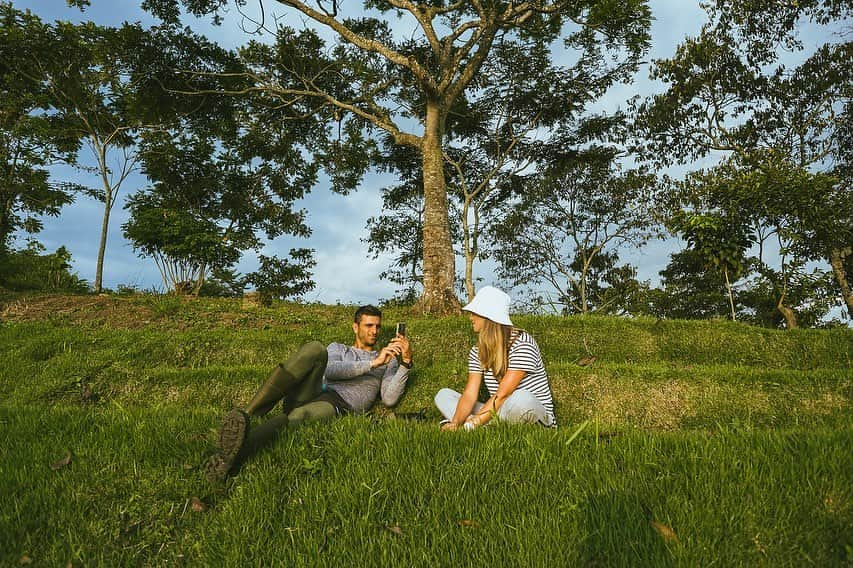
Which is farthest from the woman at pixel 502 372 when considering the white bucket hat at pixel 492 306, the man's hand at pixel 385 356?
the man's hand at pixel 385 356

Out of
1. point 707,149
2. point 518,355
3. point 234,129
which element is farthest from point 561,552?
point 707,149

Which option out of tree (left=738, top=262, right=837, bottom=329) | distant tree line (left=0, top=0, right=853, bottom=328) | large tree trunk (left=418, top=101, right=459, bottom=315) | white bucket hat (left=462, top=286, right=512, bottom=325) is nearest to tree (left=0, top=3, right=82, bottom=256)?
distant tree line (left=0, top=0, right=853, bottom=328)

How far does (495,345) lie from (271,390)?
221cm

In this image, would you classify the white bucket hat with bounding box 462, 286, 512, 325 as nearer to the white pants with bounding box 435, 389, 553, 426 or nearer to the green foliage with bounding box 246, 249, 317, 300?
the white pants with bounding box 435, 389, 553, 426

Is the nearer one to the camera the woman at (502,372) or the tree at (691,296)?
the woman at (502,372)

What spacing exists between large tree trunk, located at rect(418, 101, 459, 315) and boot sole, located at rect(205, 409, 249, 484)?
30.4 ft

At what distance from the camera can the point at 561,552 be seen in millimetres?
2883

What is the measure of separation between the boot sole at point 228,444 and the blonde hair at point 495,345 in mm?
2443

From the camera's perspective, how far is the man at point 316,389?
3.60 m

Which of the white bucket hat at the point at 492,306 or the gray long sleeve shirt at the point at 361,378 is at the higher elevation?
the white bucket hat at the point at 492,306

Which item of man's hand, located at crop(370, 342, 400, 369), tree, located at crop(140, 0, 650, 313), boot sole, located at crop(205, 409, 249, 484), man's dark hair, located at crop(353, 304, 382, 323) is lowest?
boot sole, located at crop(205, 409, 249, 484)

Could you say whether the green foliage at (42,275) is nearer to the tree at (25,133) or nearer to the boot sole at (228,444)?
the tree at (25,133)

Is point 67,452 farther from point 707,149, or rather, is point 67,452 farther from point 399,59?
point 707,149

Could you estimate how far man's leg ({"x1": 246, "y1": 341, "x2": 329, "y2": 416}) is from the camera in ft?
14.4
